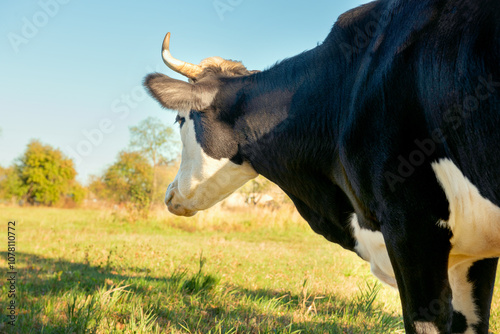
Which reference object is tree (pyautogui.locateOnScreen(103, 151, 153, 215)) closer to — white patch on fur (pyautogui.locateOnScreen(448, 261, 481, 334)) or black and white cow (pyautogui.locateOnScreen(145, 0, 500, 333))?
black and white cow (pyautogui.locateOnScreen(145, 0, 500, 333))

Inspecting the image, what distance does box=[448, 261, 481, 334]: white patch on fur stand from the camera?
2.33 meters

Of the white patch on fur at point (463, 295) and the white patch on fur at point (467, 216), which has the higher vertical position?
the white patch on fur at point (467, 216)

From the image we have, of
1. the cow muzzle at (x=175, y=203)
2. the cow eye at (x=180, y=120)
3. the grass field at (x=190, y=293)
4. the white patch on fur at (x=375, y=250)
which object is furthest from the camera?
the cow muzzle at (x=175, y=203)

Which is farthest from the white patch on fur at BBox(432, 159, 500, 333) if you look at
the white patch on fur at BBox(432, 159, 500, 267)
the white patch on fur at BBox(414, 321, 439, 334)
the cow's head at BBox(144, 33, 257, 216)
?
the cow's head at BBox(144, 33, 257, 216)

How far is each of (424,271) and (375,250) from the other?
0.54 m

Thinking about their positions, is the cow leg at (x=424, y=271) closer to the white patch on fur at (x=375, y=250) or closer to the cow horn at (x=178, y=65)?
the white patch on fur at (x=375, y=250)

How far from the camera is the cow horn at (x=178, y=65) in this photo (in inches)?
128

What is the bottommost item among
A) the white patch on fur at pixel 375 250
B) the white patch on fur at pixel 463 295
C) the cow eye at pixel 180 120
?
the white patch on fur at pixel 463 295

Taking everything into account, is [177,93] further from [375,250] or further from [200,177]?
[375,250]

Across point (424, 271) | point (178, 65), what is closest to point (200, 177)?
point (178, 65)

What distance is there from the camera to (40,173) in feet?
123

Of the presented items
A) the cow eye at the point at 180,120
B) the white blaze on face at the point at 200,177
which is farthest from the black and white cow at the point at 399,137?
the cow eye at the point at 180,120

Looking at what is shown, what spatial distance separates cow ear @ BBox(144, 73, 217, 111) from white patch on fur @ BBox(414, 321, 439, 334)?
2.04m

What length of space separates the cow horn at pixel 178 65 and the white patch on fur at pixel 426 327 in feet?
7.76
